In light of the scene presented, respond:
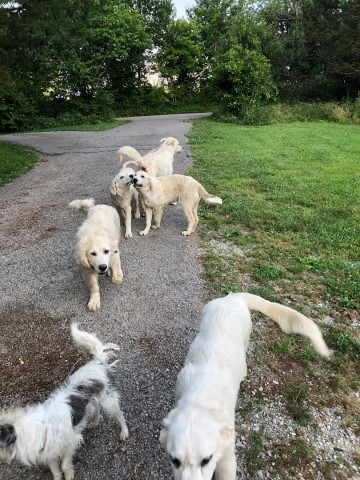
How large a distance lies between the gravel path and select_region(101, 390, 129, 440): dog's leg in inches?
3.0

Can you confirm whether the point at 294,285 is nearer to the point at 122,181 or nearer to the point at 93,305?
the point at 93,305

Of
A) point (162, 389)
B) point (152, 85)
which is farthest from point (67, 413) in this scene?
point (152, 85)

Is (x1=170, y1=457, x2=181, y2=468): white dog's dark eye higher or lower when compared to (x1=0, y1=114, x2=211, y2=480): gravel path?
higher

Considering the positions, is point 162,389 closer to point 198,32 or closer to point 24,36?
point 24,36

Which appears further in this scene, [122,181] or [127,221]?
[127,221]

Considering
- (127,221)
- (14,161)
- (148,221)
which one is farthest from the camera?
(14,161)

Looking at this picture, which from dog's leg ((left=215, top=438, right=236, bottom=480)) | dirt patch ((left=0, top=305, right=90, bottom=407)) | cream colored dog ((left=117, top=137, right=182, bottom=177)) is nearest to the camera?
dog's leg ((left=215, top=438, right=236, bottom=480))

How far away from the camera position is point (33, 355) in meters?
3.72

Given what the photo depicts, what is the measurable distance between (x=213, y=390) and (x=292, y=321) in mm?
953

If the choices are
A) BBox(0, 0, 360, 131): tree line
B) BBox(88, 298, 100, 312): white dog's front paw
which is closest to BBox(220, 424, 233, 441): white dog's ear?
BBox(88, 298, 100, 312): white dog's front paw

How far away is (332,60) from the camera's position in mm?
30188

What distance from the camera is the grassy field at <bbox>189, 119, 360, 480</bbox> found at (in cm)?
277

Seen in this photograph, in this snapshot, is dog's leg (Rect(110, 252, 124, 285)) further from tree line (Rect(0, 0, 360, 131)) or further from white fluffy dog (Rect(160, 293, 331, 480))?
tree line (Rect(0, 0, 360, 131))

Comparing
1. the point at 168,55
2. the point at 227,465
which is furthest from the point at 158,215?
the point at 168,55
